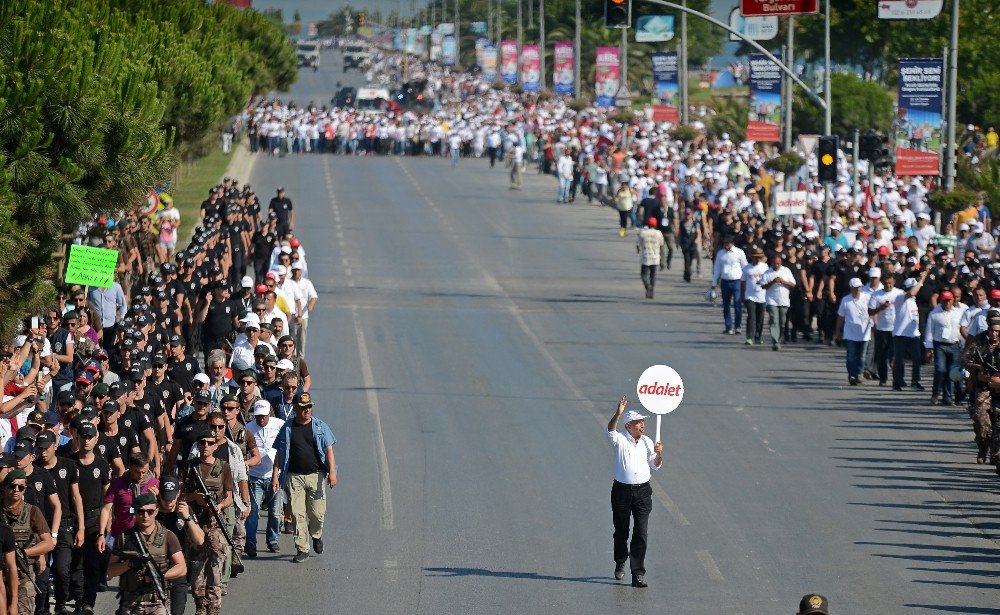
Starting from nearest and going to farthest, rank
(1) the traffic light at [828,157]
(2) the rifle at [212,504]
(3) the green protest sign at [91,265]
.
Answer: (2) the rifle at [212,504] → (3) the green protest sign at [91,265] → (1) the traffic light at [828,157]

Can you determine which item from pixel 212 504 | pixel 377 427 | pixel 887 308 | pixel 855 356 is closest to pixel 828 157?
pixel 887 308

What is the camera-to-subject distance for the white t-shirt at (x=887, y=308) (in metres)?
25.3

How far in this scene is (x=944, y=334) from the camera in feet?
75.7

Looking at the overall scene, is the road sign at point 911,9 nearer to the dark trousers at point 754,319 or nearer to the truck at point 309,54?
the dark trousers at point 754,319

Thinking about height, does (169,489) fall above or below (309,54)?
below

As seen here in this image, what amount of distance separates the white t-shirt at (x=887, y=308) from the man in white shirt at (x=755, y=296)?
141 inches

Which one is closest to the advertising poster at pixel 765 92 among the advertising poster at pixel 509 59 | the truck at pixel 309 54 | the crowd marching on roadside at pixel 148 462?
the crowd marching on roadside at pixel 148 462

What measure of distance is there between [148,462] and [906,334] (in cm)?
1395

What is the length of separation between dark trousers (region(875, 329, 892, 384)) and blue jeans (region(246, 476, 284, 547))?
1178cm

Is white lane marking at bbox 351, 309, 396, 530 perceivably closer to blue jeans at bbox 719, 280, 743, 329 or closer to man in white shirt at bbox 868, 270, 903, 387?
blue jeans at bbox 719, 280, 743, 329

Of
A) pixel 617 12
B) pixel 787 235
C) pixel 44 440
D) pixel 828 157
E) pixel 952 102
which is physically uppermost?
pixel 617 12

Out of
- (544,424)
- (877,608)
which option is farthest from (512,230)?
(877,608)

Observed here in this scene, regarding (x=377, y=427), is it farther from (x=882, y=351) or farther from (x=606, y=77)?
(x=606, y=77)

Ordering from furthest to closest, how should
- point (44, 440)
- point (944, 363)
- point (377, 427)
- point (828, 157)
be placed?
point (828, 157)
point (944, 363)
point (377, 427)
point (44, 440)
